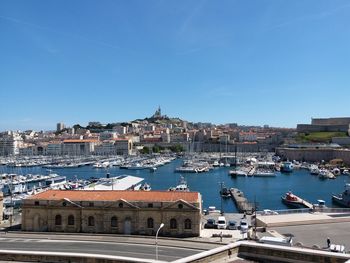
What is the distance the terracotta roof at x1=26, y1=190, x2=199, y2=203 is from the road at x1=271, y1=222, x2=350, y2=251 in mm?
5997

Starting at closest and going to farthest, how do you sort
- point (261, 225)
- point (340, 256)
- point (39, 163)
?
point (340, 256) → point (261, 225) → point (39, 163)

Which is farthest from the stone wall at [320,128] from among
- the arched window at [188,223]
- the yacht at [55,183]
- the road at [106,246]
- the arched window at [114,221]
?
the road at [106,246]

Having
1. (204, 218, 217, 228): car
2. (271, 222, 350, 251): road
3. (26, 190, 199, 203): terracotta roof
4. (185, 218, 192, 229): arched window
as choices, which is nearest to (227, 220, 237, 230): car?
(204, 218, 217, 228): car

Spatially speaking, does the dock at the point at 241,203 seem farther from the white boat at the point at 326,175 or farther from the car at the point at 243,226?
the white boat at the point at 326,175

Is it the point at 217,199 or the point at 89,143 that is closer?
the point at 217,199

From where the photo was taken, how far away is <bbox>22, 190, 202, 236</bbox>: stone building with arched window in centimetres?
2356

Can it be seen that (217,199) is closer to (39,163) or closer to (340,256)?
(340,256)

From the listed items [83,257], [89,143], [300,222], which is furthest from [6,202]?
[89,143]

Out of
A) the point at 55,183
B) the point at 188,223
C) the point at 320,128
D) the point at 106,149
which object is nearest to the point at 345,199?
the point at 188,223

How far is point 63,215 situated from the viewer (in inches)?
Answer: 965

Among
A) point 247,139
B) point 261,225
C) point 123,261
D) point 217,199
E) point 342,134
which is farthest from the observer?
point 247,139

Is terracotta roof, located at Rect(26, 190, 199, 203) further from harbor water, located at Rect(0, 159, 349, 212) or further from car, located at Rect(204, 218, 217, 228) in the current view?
harbor water, located at Rect(0, 159, 349, 212)

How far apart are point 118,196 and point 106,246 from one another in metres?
6.79

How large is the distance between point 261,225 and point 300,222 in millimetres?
2568
